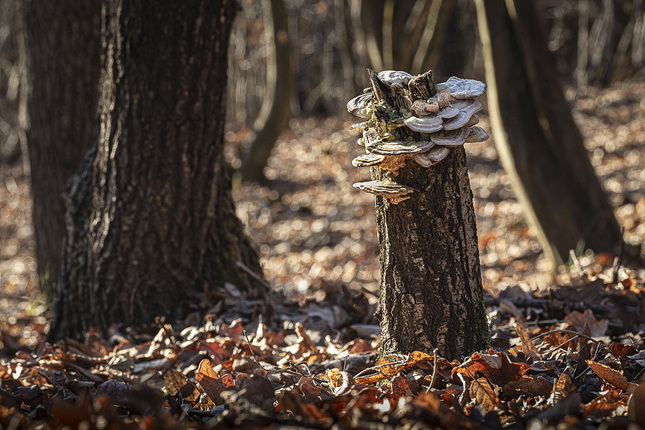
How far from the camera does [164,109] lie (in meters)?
4.05

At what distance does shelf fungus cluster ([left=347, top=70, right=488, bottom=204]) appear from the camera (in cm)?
238

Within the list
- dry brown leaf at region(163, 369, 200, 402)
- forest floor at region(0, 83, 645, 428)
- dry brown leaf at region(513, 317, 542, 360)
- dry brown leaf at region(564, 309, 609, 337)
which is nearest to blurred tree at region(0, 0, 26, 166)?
forest floor at region(0, 83, 645, 428)

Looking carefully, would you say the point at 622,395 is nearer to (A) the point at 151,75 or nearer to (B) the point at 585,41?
(A) the point at 151,75

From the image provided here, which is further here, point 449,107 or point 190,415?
point 449,107

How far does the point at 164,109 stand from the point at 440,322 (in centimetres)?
221

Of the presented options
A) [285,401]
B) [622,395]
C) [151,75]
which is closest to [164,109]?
[151,75]

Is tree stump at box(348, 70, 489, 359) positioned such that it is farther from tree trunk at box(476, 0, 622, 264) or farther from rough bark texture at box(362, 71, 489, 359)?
tree trunk at box(476, 0, 622, 264)

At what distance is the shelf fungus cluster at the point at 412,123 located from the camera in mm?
2375

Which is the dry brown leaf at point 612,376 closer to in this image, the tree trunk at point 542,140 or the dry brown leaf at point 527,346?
the dry brown leaf at point 527,346

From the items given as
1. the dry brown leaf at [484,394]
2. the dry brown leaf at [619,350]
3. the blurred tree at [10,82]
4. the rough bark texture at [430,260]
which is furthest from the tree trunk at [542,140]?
the blurred tree at [10,82]

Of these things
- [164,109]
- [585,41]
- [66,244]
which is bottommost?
[66,244]

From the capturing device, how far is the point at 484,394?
7.39ft

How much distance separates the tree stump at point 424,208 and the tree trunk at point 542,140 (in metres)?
4.22

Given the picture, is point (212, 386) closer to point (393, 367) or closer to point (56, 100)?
point (393, 367)
